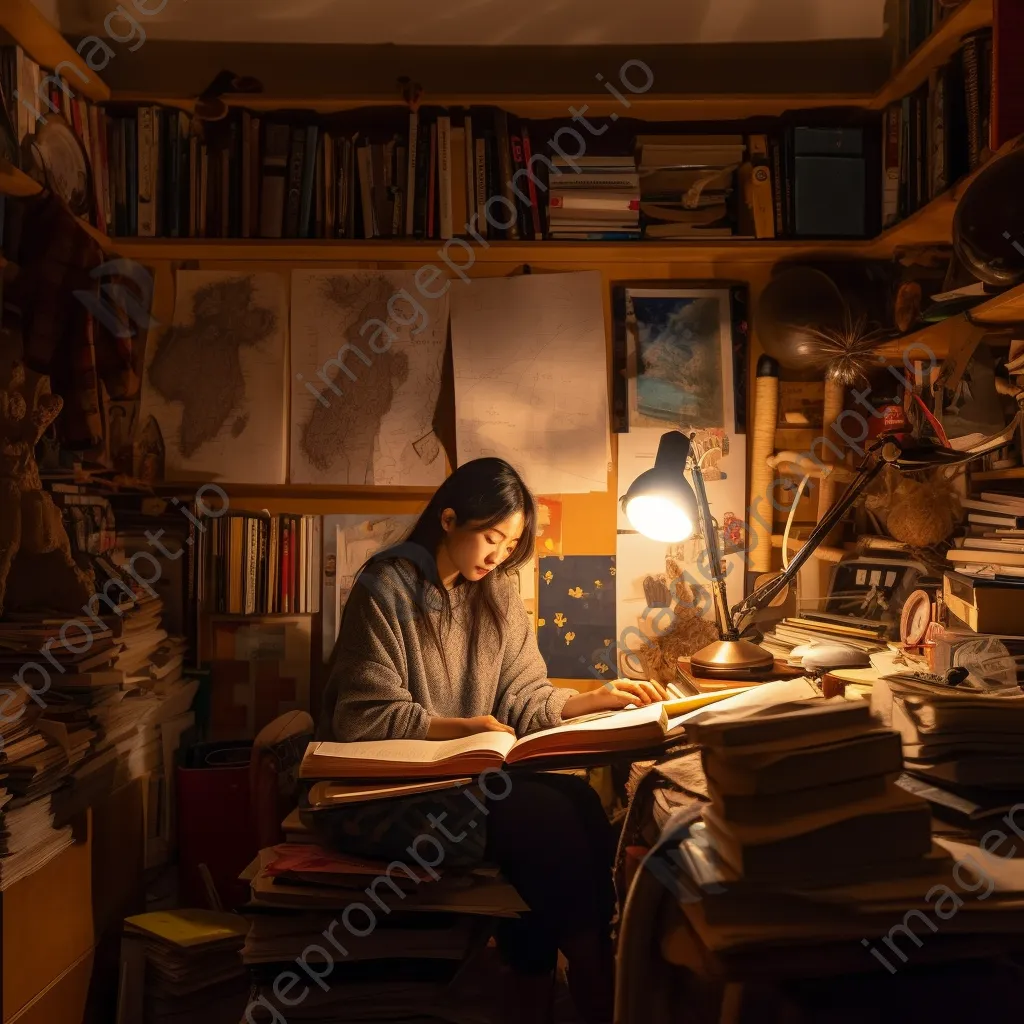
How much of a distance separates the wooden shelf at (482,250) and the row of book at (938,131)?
18 cm

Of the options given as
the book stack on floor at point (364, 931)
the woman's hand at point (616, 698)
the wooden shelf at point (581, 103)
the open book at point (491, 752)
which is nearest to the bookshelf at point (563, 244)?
the wooden shelf at point (581, 103)

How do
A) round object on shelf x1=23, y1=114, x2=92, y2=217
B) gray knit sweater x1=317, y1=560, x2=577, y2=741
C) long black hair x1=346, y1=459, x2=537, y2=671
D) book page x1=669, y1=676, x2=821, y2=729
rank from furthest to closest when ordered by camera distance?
round object on shelf x1=23, y1=114, x2=92, y2=217 → long black hair x1=346, y1=459, x2=537, y2=671 → gray knit sweater x1=317, y1=560, x2=577, y2=741 → book page x1=669, y1=676, x2=821, y2=729

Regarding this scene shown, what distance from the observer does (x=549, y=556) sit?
7.86ft

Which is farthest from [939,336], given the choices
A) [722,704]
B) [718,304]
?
[722,704]

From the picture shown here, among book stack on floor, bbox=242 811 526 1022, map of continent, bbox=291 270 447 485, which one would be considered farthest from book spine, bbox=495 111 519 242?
book stack on floor, bbox=242 811 526 1022

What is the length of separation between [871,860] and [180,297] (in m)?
2.16

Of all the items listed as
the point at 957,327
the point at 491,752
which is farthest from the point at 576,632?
the point at 957,327

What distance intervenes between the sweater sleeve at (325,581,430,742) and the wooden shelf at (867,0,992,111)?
1.61 meters

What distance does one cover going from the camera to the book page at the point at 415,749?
4.47ft

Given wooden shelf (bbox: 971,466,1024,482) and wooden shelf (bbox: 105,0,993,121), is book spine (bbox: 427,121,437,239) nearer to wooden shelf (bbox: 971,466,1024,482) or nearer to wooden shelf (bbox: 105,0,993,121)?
wooden shelf (bbox: 105,0,993,121)

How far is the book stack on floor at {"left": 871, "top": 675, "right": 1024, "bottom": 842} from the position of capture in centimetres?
104

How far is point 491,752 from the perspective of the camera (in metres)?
1.35

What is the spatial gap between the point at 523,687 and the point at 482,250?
114cm

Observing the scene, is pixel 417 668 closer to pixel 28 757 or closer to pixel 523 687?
pixel 523 687
